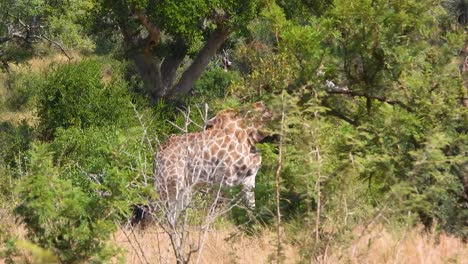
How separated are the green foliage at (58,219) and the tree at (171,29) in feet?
35.3

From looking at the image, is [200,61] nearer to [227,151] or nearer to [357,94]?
[227,151]

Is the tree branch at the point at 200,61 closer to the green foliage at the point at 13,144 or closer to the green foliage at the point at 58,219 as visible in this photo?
the green foliage at the point at 13,144

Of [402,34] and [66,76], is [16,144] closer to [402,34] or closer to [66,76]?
[66,76]

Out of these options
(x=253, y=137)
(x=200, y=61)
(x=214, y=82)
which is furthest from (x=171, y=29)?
(x=214, y=82)

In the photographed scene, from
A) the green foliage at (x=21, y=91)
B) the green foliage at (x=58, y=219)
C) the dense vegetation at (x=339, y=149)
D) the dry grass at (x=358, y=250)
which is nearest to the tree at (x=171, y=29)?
the dense vegetation at (x=339, y=149)

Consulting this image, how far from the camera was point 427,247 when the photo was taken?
685cm

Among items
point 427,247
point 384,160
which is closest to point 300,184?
point 384,160

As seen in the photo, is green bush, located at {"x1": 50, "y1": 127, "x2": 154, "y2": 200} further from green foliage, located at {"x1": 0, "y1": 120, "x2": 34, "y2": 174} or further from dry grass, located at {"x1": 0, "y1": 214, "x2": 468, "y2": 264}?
green foliage, located at {"x1": 0, "y1": 120, "x2": 34, "y2": 174}

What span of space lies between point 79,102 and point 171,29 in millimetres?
2202

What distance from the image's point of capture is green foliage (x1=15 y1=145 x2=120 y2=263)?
20.2ft

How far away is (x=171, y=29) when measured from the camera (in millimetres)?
17969

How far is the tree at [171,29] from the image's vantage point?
1762cm

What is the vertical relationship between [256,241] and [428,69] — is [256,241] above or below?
below

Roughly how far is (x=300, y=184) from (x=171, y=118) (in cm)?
1275
